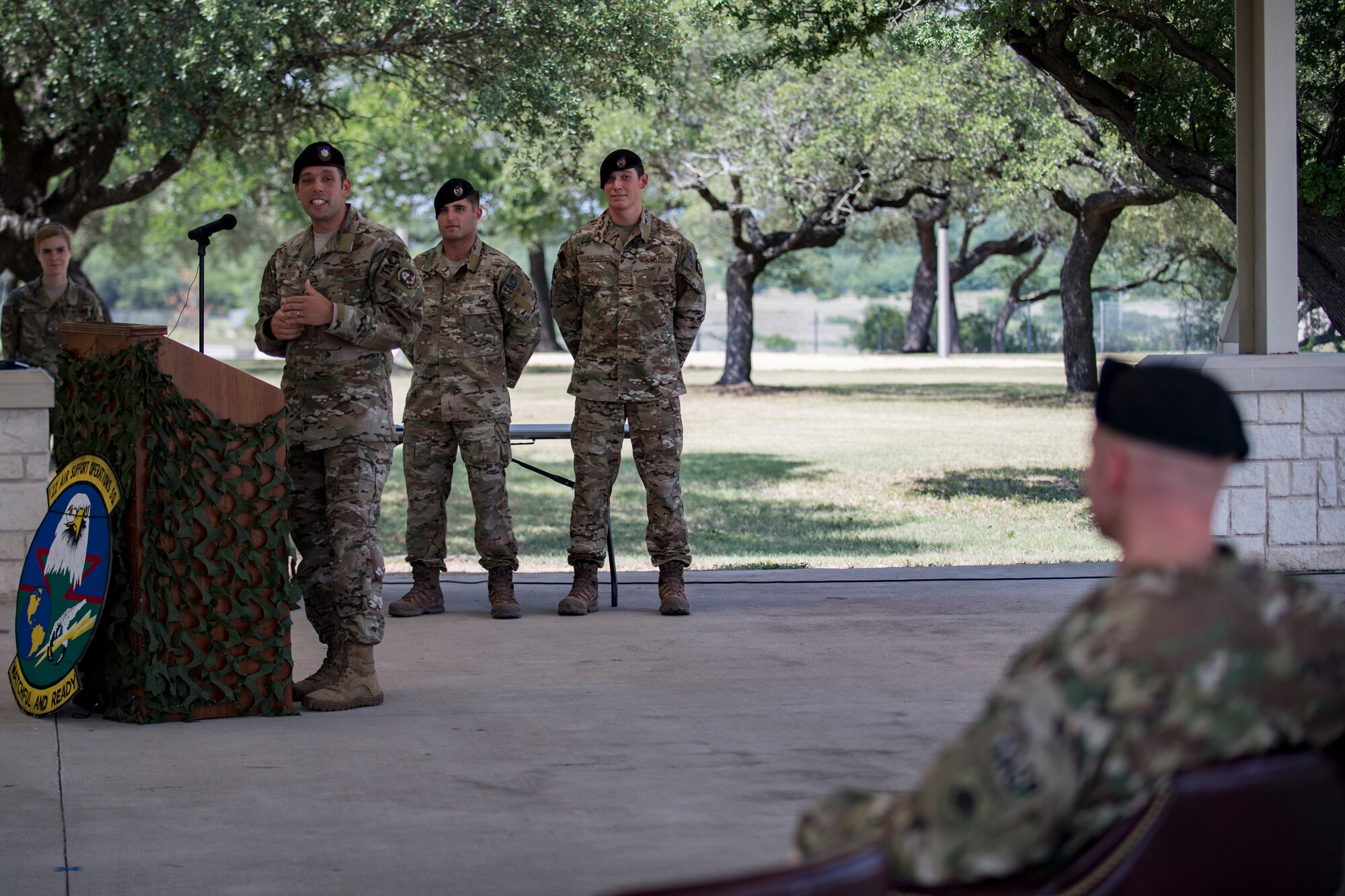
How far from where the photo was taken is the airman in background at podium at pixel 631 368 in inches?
305

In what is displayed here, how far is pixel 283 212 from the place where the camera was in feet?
135

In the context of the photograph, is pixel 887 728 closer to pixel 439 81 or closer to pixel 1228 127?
pixel 1228 127

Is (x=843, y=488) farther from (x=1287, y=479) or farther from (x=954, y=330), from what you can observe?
(x=954, y=330)

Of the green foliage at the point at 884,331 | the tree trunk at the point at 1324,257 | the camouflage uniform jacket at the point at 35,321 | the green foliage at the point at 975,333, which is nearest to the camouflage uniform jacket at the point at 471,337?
the camouflage uniform jacket at the point at 35,321

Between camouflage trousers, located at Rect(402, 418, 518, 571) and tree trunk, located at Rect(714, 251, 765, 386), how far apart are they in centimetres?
2341

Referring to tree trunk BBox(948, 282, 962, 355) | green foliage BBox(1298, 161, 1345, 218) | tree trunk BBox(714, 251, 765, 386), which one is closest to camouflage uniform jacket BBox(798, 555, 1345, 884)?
green foliage BBox(1298, 161, 1345, 218)

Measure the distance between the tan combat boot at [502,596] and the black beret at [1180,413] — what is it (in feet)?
19.0

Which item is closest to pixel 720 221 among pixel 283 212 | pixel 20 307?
pixel 283 212

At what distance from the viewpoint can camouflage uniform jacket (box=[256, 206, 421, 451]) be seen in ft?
18.6

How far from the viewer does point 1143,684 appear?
1943 mm

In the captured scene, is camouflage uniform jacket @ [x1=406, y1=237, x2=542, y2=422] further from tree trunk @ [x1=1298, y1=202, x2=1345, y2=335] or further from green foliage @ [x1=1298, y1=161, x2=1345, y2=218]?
tree trunk @ [x1=1298, y1=202, x2=1345, y2=335]

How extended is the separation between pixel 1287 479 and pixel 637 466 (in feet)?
12.5

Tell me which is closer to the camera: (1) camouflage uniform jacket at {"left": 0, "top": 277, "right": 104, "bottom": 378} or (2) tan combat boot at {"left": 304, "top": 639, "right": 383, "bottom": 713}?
(2) tan combat boot at {"left": 304, "top": 639, "right": 383, "bottom": 713}

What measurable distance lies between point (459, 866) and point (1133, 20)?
402 inches
